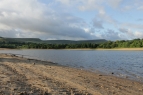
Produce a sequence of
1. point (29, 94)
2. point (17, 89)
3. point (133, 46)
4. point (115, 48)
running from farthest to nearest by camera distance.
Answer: point (115, 48) < point (133, 46) < point (17, 89) < point (29, 94)

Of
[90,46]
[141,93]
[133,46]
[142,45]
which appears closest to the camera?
[141,93]

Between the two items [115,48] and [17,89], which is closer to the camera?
[17,89]

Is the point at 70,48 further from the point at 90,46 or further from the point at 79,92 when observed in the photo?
the point at 79,92

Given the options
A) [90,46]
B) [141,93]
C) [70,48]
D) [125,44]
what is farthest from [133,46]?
[141,93]

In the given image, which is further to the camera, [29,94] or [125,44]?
[125,44]

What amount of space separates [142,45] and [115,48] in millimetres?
26492

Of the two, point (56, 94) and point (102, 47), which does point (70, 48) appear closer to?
point (102, 47)

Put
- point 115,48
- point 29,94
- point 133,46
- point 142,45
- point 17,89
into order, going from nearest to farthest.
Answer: point 29,94 → point 17,89 → point 142,45 → point 133,46 → point 115,48

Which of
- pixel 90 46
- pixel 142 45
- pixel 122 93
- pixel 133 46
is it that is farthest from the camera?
pixel 90 46

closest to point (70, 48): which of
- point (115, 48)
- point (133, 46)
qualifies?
point (115, 48)

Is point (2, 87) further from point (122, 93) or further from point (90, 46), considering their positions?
point (90, 46)

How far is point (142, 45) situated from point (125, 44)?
18.5 m

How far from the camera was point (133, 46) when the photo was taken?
145 m

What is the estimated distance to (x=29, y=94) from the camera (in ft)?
30.5
